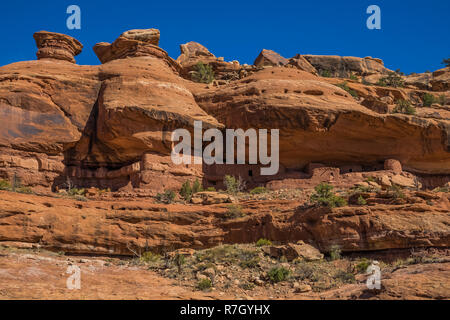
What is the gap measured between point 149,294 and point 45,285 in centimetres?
279

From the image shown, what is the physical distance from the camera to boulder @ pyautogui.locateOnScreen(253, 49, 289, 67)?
50.9 metres

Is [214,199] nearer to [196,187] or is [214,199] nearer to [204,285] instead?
[196,187]

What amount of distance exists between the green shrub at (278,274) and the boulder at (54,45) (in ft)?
102

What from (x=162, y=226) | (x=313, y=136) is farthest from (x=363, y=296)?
(x=313, y=136)

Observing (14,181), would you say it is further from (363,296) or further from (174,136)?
(363,296)

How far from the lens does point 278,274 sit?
1421 cm

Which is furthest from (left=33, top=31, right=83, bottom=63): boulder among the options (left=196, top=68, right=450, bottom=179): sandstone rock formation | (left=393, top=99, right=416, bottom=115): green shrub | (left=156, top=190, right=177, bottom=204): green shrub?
(left=393, top=99, right=416, bottom=115): green shrub

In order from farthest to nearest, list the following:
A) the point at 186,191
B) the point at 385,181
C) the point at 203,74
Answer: the point at 203,74, the point at 385,181, the point at 186,191

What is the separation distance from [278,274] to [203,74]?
101 ft

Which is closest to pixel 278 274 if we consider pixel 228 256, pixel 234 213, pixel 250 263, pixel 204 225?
pixel 250 263

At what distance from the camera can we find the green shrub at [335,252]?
1679cm

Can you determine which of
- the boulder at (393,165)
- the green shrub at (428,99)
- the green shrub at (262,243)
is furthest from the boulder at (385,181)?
the green shrub at (428,99)

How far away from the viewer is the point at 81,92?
94.5 ft

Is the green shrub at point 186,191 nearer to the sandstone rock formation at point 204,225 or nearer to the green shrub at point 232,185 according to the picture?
the green shrub at point 232,185
